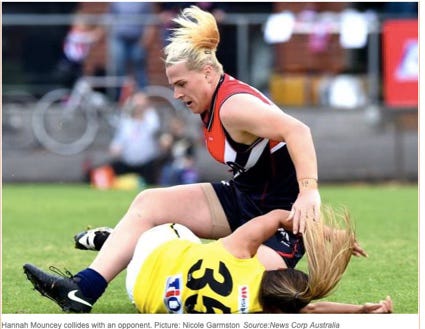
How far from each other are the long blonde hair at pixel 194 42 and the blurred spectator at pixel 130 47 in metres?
9.74

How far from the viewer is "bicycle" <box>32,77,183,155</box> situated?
619 inches

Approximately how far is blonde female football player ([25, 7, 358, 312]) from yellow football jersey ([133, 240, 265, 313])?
33 centimetres

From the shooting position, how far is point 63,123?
1578 cm

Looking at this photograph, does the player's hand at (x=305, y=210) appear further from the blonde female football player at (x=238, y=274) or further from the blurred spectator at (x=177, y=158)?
the blurred spectator at (x=177, y=158)

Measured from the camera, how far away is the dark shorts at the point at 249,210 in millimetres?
5973

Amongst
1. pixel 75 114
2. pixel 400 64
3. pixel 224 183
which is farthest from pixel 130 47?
pixel 224 183

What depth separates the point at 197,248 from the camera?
5.52 metres

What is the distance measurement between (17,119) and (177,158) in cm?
247

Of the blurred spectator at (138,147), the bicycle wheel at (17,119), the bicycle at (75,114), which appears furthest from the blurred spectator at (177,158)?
the bicycle wheel at (17,119)

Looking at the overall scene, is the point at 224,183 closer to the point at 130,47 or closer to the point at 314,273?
the point at 314,273

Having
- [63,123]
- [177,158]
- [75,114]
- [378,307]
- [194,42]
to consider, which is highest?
A: [194,42]

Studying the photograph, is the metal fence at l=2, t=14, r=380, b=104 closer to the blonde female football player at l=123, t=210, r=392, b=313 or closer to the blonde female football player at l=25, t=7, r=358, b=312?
the blonde female football player at l=25, t=7, r=358, b=312

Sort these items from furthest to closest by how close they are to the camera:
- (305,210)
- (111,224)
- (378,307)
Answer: (111,224), (378,307), (305,210)
